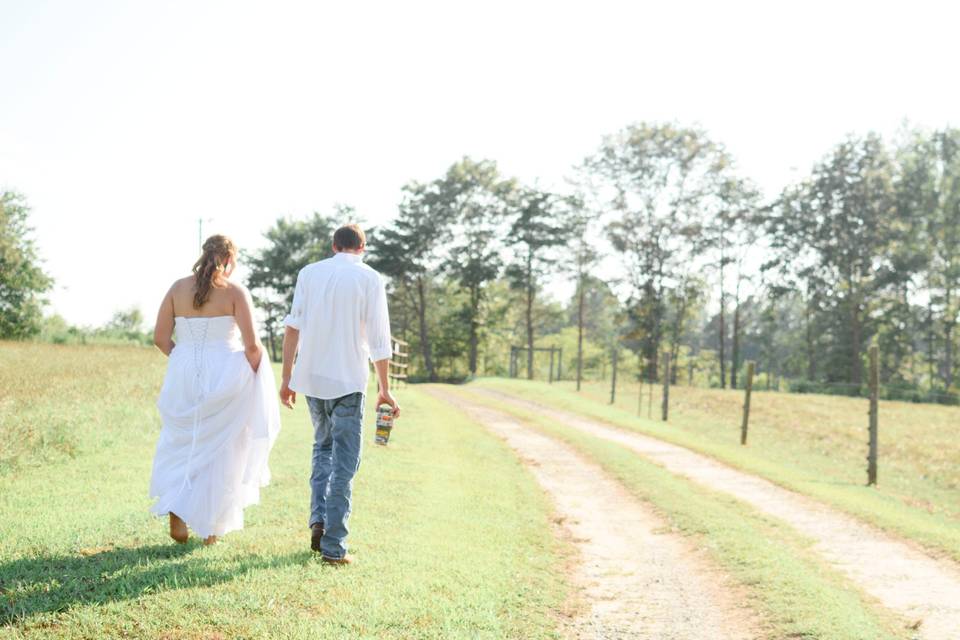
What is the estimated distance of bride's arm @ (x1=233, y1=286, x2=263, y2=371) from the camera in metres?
5.73

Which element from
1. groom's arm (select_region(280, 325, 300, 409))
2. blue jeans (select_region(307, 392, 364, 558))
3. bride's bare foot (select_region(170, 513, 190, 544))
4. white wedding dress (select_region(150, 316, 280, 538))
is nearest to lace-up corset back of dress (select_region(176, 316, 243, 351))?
white wedding dress (select_region(150, 316, 280, 538))

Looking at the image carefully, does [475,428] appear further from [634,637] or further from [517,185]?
[517,185]

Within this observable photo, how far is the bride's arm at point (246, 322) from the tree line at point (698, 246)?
44.1 meters

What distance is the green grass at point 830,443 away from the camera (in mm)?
12727

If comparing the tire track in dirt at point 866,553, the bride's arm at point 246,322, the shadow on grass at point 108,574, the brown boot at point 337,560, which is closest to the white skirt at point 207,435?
the bride's arm at point 246,322

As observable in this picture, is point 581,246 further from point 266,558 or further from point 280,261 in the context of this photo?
point 266,558

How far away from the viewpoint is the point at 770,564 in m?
7.62

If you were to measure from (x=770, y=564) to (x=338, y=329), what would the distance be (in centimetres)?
484

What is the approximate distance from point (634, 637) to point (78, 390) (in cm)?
1175

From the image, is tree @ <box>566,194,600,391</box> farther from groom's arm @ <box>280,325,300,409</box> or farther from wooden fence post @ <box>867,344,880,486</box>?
groom's arm @ <box>280,325,300,409</box>

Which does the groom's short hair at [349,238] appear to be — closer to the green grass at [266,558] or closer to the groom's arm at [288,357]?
the groom's arm at [288,357]

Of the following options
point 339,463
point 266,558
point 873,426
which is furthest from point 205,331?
point 873,426

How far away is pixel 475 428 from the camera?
19406mm

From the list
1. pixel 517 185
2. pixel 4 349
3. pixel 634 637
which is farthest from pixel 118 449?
pixel 517 185
